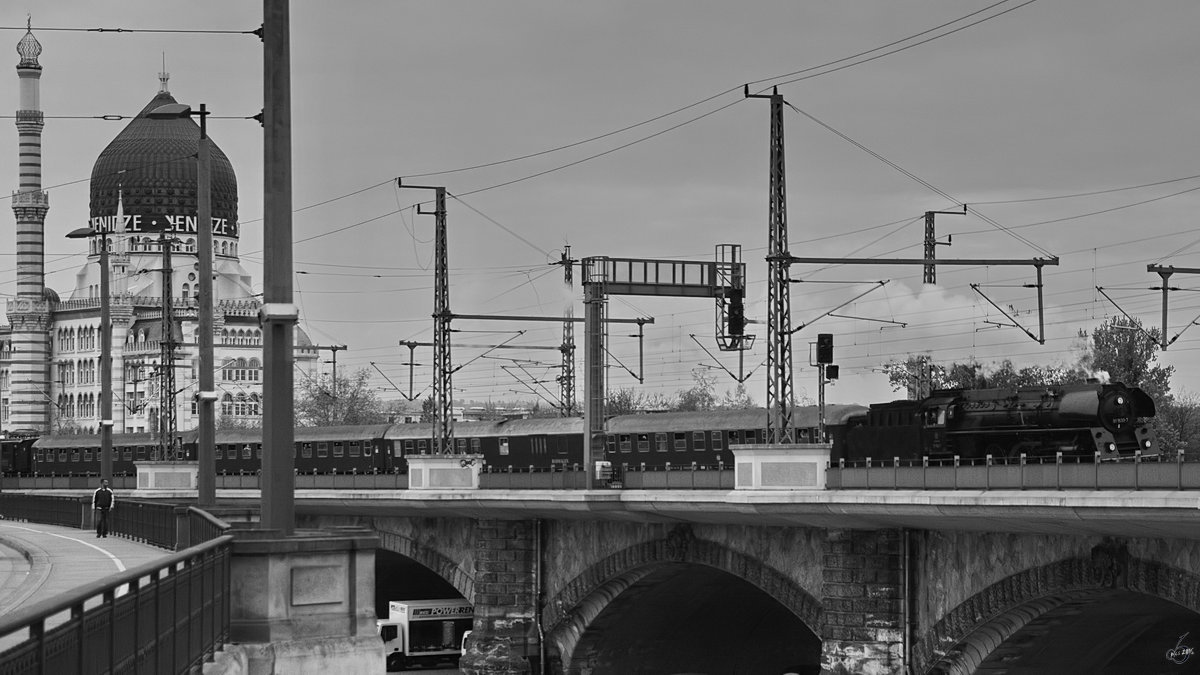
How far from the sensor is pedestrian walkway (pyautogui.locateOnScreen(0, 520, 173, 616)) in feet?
87.8

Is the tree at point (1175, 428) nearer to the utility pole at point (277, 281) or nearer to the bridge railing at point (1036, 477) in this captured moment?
the bridge railing at point (1036, 477)

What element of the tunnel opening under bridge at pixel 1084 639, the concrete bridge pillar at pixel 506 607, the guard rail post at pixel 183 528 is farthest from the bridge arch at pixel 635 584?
the guard rail post at pixel 183 528

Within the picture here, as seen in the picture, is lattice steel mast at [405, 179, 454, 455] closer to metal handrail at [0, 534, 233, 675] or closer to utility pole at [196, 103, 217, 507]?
utility pole at [196, 103, 217, 507]

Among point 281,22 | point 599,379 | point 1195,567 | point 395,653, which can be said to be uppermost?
point 281,22

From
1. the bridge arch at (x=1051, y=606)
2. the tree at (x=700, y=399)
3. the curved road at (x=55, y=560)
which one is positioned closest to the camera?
the curved road at (x=55, y=560)

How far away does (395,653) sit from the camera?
63656 millimetres

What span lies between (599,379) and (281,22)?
27332 millimetres

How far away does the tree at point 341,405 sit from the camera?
15450 centimetres

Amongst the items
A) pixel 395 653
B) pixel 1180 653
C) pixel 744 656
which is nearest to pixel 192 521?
pixel 1180 653

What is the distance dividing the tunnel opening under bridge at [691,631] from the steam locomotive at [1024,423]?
6.50 m

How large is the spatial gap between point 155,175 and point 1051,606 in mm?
166088

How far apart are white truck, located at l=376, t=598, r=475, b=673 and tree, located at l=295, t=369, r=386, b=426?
8169 centimetres

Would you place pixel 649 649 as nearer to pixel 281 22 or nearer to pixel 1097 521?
pixel 1097 521

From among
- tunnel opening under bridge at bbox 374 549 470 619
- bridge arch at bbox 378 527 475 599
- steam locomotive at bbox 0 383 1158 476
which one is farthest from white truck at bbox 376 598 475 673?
tunnel opening under bridge at bbox 374 549 470 619
